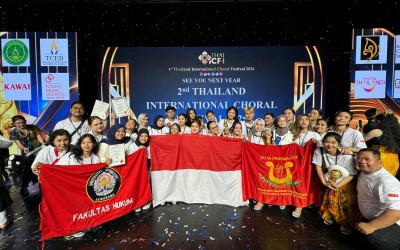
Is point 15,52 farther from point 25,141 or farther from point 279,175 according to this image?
point 279,175

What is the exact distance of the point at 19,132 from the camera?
452cm

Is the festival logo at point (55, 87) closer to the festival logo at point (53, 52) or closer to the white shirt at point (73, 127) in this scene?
the festival logo at point (53, 52)

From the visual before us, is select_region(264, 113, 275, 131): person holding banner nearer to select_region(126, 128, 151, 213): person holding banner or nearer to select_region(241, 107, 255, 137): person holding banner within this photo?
select_region(241, 107, 255, 137): person holding banner

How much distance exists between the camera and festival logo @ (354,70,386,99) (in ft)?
21.0

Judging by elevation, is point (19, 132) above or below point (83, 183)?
above

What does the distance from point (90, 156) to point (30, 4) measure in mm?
5611

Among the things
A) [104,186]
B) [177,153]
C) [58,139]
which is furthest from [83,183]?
[177,153]

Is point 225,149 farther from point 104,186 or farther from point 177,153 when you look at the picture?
point 104,186

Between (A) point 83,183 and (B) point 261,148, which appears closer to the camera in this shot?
(A) point 83,183

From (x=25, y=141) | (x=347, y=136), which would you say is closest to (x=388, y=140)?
(x=347, y=136)

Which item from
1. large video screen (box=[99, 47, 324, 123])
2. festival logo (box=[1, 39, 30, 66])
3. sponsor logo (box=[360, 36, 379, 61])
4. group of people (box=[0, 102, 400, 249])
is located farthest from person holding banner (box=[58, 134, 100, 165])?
sponsor logo (box=[360, 36, 379, 61])

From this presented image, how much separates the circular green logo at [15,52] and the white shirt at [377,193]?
23.8 ft

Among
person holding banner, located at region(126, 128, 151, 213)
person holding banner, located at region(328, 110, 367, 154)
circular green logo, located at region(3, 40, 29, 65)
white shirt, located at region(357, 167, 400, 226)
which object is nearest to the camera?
white shirt, located at region(357, 167, 400, 226)

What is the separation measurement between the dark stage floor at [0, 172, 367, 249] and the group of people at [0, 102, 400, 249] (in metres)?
0.19
